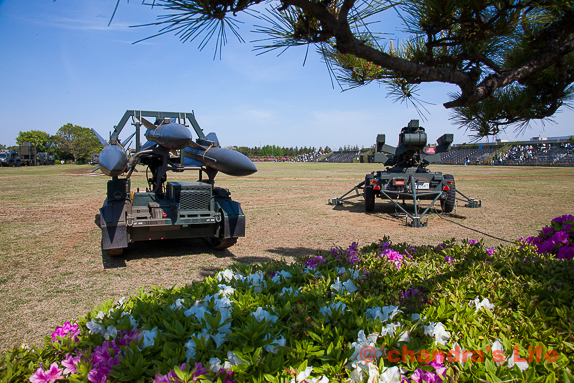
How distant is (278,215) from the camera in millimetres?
9734

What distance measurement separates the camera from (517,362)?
4.94 feet

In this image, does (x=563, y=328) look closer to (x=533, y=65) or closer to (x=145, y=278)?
(x=533, y=65)

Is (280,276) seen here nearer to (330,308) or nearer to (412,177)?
(330,308)

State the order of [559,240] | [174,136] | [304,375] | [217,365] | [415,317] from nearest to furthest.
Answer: [304,375] < [217,365] < [415,317] < [559,240] < [174,136]

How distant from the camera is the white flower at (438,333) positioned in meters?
1.72

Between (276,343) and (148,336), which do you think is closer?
(276,343)

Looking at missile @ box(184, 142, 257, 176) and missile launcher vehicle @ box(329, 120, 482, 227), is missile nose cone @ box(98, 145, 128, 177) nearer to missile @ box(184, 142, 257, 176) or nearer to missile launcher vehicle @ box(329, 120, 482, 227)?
missile @ box(184, 142, 257, 176)

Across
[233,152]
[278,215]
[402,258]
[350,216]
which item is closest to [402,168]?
[350,216]

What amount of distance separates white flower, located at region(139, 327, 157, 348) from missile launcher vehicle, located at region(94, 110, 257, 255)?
370cm

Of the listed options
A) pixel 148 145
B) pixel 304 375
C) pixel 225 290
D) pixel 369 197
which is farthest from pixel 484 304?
pixel 369 197

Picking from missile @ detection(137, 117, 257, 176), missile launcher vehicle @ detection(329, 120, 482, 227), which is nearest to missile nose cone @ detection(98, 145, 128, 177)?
missile @ detection(137, 117, 257, 176)

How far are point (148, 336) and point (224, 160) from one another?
169 inches

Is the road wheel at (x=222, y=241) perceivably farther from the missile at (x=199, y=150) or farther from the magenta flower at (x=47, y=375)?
the magenta flower at (x=47, y=375)

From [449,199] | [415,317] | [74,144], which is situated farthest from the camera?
[74,144]
